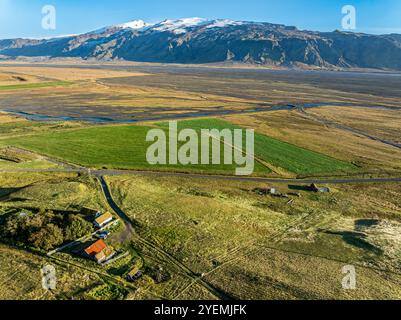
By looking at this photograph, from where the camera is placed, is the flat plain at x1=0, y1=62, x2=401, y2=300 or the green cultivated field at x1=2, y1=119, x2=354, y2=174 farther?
the green cultivated field at x1=2, y1=119, x2=354, y2=174

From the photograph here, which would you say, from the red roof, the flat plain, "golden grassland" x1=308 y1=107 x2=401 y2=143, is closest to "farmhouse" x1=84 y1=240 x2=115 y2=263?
the red roof

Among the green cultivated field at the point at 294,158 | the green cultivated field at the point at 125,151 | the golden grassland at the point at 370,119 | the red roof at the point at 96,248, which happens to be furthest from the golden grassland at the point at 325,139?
the red roof at the point at 96,248

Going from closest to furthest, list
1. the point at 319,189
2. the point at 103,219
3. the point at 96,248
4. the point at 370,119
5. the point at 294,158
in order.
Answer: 1. the point at 96,248
2. the point at 103,219
3. the point at 319,189
4. the point at 294,158
5. the point at 370,119

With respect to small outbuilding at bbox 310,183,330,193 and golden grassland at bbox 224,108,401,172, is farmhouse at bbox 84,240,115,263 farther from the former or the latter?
golden grassland at bbox 224,108,401,172

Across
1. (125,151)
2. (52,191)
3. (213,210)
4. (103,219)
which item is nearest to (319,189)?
(213,210)

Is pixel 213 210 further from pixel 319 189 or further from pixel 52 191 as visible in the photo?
pixel 52 191
